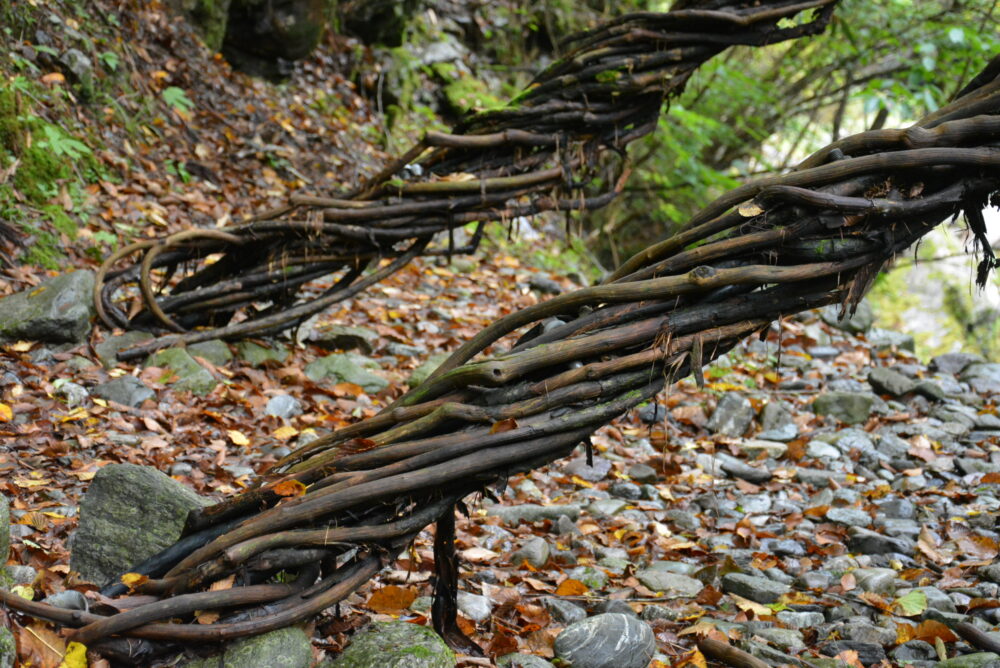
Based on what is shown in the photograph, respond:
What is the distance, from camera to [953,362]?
454 centimetres

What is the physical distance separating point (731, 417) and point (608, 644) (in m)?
2.19

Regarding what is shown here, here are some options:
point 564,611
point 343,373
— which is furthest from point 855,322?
point 564,611

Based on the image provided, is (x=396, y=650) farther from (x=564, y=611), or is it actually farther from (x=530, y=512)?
(x=530, y=512)

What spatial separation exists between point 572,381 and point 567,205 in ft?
5.13

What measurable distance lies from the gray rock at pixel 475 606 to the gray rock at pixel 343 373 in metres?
1.53

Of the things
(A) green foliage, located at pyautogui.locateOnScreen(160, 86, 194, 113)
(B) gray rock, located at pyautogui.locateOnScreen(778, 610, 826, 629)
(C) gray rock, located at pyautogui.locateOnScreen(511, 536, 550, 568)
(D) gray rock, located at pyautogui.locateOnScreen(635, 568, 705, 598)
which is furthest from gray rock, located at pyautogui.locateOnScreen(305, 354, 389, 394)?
(A) green foliage, located at pyautogui.locateOnScreen(160, 86, 194, 113)

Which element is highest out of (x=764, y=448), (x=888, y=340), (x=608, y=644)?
(x=888, y=340)

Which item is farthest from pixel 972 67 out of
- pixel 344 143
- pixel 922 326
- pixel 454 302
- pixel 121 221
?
pixel 922 326

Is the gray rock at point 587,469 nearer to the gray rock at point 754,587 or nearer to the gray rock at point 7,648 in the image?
the gray rock at point 754,587

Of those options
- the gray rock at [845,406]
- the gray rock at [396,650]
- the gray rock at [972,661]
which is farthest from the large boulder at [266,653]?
the gray rock at [845,406]

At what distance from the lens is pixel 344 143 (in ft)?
20.3

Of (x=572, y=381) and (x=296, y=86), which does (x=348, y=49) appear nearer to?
(x=296, y=86)

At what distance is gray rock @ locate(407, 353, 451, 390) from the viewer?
11.0 ft

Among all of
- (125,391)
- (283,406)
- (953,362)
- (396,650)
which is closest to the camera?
(396,650)
